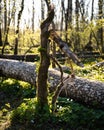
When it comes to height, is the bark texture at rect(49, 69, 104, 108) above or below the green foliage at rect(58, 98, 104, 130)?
above

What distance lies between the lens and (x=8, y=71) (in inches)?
461

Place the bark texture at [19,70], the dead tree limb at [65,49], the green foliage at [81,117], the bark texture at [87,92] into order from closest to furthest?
the dead tree limb at [65,49] → the green foliage at [81,117] → the bark texture at [87,92] → the bark texture at [19,70]

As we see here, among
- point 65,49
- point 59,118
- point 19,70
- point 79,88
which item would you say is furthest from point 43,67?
point 19,70

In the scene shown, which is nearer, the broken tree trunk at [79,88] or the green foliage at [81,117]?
the green foliage at [81,117]

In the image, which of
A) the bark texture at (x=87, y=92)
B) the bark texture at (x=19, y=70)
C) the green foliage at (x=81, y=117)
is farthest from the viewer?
the bark texture at (x=19, y=70)

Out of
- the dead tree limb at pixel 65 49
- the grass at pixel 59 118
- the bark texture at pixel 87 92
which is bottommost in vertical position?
the grass at pixel 59 118

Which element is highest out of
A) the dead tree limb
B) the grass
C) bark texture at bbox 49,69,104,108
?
the dead tree limb

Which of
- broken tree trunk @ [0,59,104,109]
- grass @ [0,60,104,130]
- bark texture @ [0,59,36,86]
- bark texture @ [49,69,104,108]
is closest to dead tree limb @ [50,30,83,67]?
broken tree trunk @ [0,59,104,109]

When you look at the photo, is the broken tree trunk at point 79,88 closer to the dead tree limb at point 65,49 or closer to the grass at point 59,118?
the grass at point 59,118

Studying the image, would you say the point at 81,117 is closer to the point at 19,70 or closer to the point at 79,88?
the point at 79,88

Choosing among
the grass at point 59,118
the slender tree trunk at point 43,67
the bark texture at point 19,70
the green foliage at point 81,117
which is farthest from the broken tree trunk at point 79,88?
the slender tree trunk at point 43,67

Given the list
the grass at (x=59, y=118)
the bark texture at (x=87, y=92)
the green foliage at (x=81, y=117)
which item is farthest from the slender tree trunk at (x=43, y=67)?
the bark texture at (x=87, y=92)

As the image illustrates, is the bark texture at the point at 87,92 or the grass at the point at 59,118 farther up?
the bark texture at the point at 87,92

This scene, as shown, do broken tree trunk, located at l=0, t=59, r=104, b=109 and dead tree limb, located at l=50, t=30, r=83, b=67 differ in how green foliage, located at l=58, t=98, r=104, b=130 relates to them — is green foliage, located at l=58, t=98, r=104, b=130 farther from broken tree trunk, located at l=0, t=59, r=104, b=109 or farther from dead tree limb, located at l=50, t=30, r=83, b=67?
dead tree limb, located at l=50, t=30, r=83, b=67
